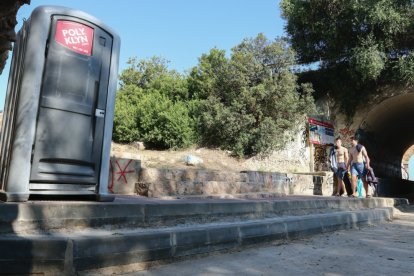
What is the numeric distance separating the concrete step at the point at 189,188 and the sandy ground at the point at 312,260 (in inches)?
95.8

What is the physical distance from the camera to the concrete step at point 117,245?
226cm

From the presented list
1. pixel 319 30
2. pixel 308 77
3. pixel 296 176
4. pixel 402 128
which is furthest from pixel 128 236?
pixel 402 128

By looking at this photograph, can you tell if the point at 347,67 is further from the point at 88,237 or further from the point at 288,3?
the point at 88,237

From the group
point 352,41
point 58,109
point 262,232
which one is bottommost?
point 262,232

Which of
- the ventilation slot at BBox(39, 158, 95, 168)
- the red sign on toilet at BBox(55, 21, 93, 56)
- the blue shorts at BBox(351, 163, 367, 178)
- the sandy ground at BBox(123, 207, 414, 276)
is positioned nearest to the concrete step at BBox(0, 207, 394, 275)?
the sandy ground at BBox(123, 207, 414, 276)

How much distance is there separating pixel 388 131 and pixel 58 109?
20532 millimetres

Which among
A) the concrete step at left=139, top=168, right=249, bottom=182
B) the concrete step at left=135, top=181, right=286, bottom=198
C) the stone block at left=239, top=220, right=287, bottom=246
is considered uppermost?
the concrete step at left=139, top=168, right=249, bottom=182

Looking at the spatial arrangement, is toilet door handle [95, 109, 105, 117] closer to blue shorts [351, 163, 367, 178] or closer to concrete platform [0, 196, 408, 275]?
concrete platform [0, 196, 408, 275]

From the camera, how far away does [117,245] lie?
2654 mm

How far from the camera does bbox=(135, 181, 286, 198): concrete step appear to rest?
220 inches

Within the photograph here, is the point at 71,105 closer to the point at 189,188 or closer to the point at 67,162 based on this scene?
the point at 67,162

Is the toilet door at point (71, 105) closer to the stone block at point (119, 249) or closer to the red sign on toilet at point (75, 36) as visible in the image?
the red sign on toilet at point (75, 36)

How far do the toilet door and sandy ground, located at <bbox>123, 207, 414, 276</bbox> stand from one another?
1.59 m

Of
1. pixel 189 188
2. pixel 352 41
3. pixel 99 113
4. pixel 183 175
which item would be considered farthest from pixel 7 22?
pixel 352 41
